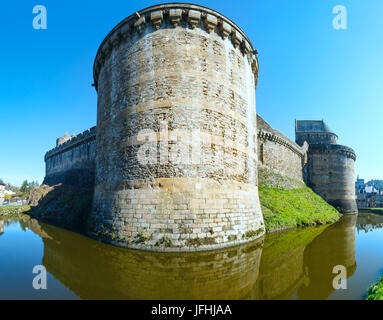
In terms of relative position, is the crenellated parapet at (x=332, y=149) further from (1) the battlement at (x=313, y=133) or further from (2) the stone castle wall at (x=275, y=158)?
(1) the battlement at (x=313, y=133)

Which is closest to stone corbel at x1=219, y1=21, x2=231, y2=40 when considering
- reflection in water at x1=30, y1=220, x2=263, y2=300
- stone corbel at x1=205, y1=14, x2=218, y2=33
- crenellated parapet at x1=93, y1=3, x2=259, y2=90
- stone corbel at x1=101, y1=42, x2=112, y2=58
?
crenellated parapet at x1=93, y1=3, x2=259, y2=90

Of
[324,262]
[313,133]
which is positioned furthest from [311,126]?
[324,262]

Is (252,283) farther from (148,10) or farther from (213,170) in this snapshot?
(148,10)

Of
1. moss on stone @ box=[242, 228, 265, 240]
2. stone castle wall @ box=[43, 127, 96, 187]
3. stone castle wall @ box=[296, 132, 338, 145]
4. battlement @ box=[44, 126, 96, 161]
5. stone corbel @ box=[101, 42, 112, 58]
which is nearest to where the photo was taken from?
moss on stone @ box=[242, 228, 265, 240]

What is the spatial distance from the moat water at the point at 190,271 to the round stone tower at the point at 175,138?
887 millimetres

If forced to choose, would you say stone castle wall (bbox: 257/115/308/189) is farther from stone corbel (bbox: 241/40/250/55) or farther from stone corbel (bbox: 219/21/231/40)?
stone corbel (bbox: 219/21/231/40)

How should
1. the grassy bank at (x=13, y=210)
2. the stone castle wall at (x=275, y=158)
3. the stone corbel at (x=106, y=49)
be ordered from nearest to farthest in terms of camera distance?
the stone corbel at (x=106, y=49) < the stone castle wall at (x=275, y=158) < the grassy bank at (x=13, y=210)

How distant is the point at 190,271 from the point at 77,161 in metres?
20.3

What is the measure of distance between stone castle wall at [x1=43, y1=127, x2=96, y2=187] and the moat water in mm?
10787

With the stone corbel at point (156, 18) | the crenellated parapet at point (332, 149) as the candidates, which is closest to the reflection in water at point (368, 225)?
the crenellated parapet at point (332, 149)

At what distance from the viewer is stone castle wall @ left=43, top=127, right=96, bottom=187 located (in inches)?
757

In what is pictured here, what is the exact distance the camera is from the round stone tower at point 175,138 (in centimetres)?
762

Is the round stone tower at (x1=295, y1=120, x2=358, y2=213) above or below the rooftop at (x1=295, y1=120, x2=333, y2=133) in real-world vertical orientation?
below

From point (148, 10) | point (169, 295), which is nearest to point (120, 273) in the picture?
point (169, 295)
